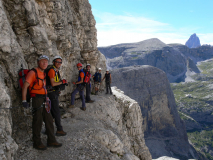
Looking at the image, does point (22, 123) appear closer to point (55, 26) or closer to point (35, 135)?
point (35, 135)

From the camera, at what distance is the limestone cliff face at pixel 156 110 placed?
63.2 metres

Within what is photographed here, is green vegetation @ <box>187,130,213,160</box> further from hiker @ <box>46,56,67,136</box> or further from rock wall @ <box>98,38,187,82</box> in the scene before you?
rock wall @ <box>98,38,187,82</box>

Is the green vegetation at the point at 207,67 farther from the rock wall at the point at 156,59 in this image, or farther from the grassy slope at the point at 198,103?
the rock wall at the point at 156,59

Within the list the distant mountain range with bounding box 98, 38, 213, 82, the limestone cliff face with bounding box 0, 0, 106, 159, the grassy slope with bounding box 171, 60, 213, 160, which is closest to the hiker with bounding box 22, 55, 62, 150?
the limestone cliff face with bounding box 0, 0, 106, 159

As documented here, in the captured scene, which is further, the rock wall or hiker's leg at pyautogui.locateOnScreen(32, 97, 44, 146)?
the rock wall

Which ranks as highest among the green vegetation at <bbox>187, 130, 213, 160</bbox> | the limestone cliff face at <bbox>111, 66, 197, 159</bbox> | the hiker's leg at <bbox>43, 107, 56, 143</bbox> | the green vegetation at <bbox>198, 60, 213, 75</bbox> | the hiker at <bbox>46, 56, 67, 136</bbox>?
the hiker at <bbox>46, 56, 67, 136</bbox>

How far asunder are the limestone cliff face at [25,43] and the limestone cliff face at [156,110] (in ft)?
189

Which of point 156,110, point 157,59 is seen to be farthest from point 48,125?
point 157,59

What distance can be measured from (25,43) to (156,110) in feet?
242

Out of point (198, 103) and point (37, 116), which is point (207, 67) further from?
point (37, 116)

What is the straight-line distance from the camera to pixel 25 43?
7574 mm

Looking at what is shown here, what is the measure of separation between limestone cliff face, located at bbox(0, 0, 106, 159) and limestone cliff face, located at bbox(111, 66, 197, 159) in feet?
189

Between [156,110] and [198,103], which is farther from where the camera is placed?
[198,103]

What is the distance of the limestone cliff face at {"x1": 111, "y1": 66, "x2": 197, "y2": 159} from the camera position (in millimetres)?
63188
